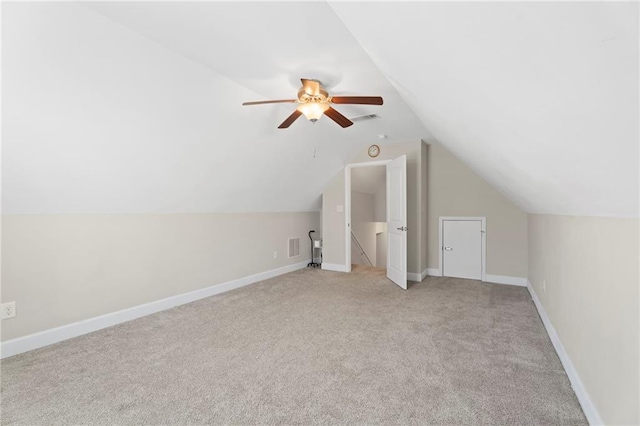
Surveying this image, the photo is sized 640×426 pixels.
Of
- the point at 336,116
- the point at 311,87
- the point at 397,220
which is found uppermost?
the point at 311,87

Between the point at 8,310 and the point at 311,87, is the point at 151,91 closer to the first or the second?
the point at 311,87

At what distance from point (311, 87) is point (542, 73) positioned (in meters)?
1.93

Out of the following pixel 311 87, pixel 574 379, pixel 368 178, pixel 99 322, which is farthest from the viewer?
pixel 368 178

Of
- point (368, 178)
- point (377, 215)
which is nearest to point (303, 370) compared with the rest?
point (368, 178)

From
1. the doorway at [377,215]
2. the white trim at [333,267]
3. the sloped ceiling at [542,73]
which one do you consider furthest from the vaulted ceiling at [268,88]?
the white trim at [333,267]

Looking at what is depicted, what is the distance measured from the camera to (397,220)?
4.67 m

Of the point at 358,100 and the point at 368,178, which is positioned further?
the point at 368,178

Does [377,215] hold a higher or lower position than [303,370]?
higher

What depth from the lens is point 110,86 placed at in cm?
216

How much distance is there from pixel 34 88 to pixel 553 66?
9.17ft

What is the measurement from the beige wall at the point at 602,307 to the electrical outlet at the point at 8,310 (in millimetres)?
3989

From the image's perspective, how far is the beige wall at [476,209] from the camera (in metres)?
4.49

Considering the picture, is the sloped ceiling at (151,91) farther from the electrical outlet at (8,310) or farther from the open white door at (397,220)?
the open white door at (397,220)

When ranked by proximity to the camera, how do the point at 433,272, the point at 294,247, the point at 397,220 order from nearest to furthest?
the point at 397,220 < the point at 433,272 < the point at 294,247
